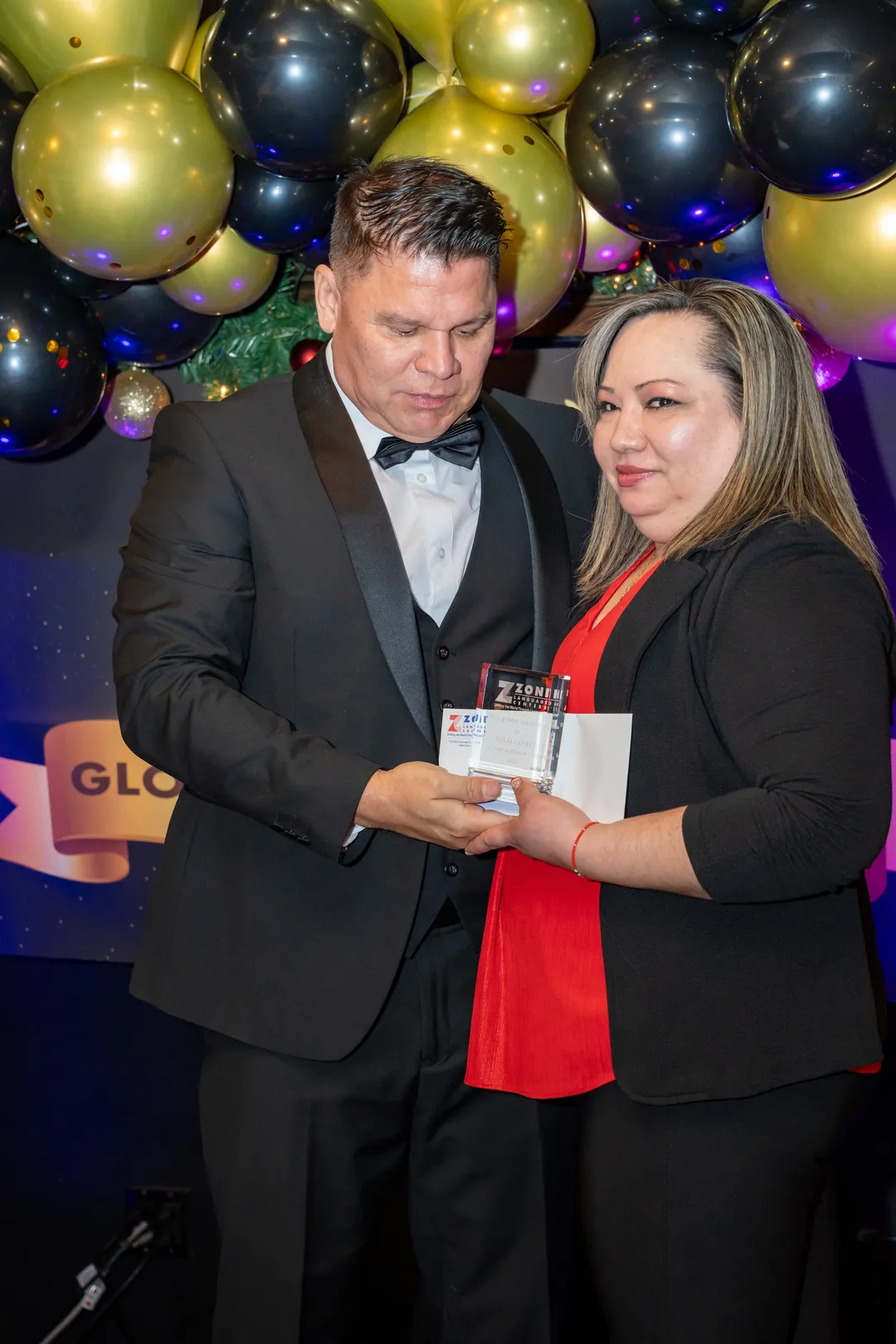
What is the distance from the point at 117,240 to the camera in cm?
193

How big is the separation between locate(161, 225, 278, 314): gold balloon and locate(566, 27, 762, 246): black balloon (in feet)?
2.05

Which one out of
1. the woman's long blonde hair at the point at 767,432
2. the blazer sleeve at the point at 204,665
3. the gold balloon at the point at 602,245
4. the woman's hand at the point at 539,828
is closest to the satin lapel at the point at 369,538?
the blazer sleeve at the point at 204,665

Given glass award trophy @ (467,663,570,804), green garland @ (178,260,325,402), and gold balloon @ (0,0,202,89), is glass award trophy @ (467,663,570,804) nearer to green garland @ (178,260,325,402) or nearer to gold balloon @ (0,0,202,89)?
green garland @ (178,260,325,402)

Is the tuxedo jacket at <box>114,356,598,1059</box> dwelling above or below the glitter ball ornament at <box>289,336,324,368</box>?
below

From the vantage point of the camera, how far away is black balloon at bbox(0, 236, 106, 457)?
2.04 metres

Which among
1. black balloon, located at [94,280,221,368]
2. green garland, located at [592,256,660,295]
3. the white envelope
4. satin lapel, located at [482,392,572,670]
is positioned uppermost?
green garland, located at [592,256,660,295]

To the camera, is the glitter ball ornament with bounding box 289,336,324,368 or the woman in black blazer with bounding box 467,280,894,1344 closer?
the woman in black blazer with bounding box 467,280,894,1344

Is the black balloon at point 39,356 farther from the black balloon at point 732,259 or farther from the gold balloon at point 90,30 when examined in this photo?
the black balloon at point 732,259

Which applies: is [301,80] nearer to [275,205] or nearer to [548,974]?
[275,205]

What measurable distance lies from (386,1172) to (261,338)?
152 centimetres

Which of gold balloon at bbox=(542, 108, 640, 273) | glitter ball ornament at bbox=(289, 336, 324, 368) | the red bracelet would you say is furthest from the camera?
glitter ball ornament at bbox=(289, 336, 324, 368)

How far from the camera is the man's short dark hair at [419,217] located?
165 centimetres

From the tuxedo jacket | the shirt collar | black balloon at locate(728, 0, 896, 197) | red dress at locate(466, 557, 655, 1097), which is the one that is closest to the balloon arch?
black balloon at locate(728, 0, 896, 197)

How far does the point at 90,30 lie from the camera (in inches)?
77.7
